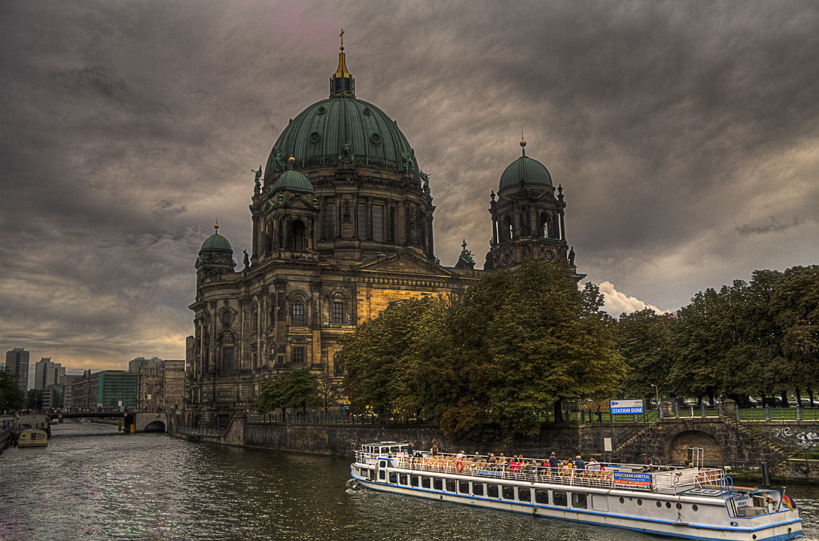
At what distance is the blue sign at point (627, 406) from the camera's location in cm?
4659

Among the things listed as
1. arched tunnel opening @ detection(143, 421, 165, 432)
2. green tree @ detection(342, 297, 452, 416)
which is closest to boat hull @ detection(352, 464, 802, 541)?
green tree @ detection(342, 297, 452, 416)

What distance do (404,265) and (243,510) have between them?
60460mm

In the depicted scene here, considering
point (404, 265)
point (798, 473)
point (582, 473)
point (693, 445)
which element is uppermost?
point (404, 265)

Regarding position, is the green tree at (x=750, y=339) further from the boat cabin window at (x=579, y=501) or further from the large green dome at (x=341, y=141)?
the large green dome at (x=341, y=141)

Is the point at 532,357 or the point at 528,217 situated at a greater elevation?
the point at 528,217

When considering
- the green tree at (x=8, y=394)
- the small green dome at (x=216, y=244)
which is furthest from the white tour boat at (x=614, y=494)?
the green tree at (x=8, y=394)

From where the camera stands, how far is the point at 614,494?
3331cm

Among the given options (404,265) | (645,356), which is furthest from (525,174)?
(645,356)

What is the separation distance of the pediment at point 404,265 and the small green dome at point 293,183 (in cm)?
1287

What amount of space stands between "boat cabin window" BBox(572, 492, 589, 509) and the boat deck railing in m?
0.53

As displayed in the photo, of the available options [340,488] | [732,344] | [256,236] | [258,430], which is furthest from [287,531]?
[256,236]

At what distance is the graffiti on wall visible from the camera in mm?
42188

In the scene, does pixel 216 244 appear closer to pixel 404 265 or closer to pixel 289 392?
pixel 404 265

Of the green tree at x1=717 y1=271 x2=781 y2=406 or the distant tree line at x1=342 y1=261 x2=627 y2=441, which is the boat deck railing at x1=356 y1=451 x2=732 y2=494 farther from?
the green tree at x1=717 y1=271 x2=781 y2=406
